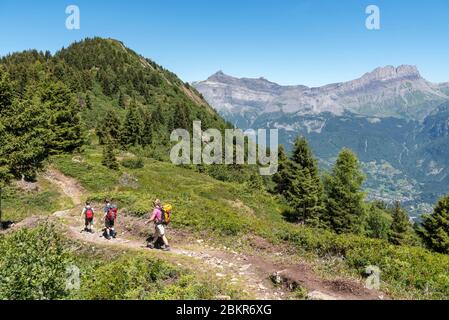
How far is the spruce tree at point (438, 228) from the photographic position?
44.2 meters

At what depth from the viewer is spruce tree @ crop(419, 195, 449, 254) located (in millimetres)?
A: 44188

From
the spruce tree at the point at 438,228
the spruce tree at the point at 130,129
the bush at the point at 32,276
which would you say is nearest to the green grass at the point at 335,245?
the bush at the point at 32,276

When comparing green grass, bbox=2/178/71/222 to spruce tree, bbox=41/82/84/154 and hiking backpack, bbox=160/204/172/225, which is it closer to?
spruce tree, bbox=41/82/84/154

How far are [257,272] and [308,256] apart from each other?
3.62m

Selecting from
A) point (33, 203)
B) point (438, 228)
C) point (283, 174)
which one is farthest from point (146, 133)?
point (438, 228)

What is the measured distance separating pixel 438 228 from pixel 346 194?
1145 centimetres

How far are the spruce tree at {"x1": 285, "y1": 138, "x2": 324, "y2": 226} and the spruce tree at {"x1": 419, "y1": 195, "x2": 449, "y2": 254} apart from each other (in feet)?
41.3

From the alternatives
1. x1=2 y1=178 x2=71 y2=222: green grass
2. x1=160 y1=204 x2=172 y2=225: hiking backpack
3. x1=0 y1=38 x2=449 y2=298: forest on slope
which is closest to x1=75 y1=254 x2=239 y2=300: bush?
x1=0 y1=38 x2=449 y2=298: forest on slope

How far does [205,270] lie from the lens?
15930 millimetres

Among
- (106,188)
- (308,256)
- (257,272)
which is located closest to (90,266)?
(257,272)

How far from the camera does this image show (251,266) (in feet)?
54.7

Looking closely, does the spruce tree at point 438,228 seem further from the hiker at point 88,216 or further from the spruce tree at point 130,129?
the spruce tree at point 130,129

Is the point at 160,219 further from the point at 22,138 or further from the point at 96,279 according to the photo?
the point at 22,138
